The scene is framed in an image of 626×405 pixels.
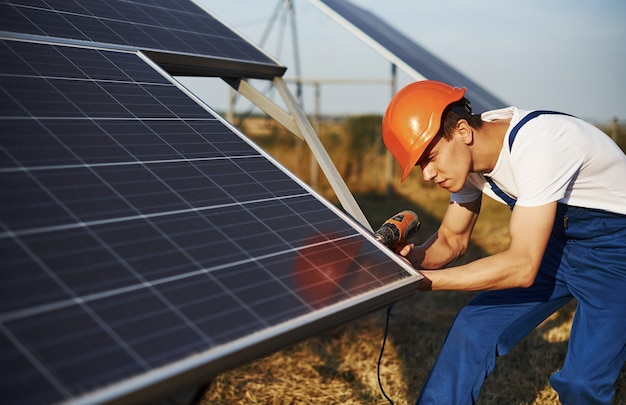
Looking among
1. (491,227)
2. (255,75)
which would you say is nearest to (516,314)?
(255,75)

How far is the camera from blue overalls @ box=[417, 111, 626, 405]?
11.5 feet

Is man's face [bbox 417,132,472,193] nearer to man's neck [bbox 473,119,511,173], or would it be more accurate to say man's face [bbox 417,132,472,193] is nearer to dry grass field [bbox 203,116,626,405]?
man's neck [bbox 473,119,511,173]

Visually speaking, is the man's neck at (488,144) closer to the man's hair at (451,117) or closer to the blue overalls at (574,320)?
the man's hair at (451,117)

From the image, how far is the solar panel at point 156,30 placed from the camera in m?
3.84

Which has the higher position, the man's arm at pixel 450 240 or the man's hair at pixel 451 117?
the man's hair at pixel 451 117

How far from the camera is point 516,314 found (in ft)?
12.8

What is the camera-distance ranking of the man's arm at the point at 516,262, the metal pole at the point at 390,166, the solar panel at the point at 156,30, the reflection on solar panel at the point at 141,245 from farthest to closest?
the metal pole at the point at 390,166 → the solar panel at the point at 156,30 → the man's arm at the point at 516,262 → the reflection on solar panel at the point at 141,245

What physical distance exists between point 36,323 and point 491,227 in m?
11.2

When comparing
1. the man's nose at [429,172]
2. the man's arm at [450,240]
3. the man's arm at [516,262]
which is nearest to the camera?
the man's arm at [516,262]

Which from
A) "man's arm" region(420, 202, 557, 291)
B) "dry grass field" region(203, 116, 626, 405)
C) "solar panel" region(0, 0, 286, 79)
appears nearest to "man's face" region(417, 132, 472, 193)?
"man's arm" region(420, 202, 557, 291)

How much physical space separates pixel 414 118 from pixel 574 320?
1.41 meters

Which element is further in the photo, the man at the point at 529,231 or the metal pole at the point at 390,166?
the metal pole at the point at 390,166

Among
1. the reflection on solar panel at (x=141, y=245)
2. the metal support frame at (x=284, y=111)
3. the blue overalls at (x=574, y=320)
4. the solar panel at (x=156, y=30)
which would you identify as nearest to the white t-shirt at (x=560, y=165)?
the blue overalls at (x=574, y=320)

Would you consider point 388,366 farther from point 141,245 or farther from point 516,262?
point 141,245
